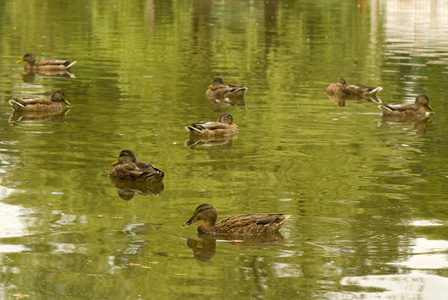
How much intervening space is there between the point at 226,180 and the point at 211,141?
172 inches

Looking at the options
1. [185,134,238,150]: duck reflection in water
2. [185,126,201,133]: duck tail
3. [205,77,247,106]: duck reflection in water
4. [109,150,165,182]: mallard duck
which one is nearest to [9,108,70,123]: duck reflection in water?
[185,126,201,133]: duck tail

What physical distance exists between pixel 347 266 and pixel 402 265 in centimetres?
76

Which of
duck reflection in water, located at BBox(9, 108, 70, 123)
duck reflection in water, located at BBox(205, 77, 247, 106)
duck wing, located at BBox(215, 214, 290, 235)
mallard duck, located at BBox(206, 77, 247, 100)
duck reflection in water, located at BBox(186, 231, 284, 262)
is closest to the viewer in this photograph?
duck reflection in water, located at BBox(186, 231, 284, 262)

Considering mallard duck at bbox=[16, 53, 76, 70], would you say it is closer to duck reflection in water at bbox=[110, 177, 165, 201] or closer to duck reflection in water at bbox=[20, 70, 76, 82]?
duck reflection in water at bbox=[20, 70, 76, 82]

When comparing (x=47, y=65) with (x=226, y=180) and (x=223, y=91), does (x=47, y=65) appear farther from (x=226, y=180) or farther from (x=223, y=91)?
(x=226, y=180)

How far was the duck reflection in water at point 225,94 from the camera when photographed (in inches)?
1052

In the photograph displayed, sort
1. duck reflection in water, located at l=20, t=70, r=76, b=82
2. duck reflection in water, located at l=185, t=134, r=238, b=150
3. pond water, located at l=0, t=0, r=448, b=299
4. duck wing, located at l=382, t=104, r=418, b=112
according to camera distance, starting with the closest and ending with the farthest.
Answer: pond water, located at l=0, t=0, r=448, b=299
duck reflection in water, located at l=185, t=134, r=238, b=150
duck wing, located at l=382, t=104, r=418, b=112
duck reflection in water, located at l=20, t=70, r=76, b=82

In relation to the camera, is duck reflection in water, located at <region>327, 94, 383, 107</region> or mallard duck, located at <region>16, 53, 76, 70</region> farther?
mallard duck, located at <region>16, 53, 76, 70</region>

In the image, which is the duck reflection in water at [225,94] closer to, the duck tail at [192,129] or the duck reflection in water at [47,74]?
the duck tail at [192,129]

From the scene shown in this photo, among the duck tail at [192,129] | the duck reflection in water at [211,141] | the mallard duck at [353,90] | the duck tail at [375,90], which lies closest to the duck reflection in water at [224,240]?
the duck reflection in water at [211,141]

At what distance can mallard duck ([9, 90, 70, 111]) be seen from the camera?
23.7m

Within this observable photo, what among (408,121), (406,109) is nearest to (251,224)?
(408,121)

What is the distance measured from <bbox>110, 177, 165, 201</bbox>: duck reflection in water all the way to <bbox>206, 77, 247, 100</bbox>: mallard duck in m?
10.6

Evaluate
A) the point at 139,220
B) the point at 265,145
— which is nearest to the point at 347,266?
the point at 139,220
